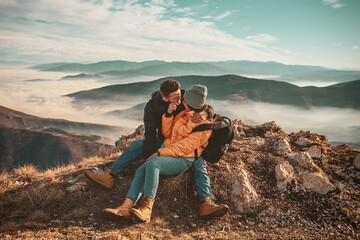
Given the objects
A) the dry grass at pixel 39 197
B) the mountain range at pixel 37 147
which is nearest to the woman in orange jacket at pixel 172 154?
the dry grass at pixel 39 197

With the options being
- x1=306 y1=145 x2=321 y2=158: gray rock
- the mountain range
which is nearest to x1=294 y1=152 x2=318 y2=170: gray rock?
x1=306 y1=145 x2=321 y2=158: gray rock

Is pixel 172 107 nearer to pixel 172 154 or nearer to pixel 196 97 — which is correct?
pixel 196 97

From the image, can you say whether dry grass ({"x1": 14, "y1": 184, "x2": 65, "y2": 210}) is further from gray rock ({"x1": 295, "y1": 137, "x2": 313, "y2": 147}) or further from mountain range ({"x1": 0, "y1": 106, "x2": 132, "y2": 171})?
mountain range ({"x1": 0, "y1": 106, "x2": 132, "y2": 171})

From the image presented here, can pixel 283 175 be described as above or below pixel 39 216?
above

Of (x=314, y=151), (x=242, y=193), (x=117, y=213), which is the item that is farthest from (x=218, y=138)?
(x=314, y=151)

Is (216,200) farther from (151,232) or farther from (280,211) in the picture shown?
(151,232)

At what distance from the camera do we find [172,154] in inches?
151

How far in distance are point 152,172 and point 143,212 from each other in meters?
0.62

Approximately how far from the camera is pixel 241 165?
505 centimetres

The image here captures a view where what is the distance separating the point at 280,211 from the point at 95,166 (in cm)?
432

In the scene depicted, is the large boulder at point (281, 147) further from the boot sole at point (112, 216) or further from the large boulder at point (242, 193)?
the boot sole at point (112, 216)

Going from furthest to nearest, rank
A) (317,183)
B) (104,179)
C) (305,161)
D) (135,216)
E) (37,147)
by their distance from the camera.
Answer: (37,147)
(305,161)
(317,183)
(104,179)
(135,216)

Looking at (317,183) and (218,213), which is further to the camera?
(317,183)

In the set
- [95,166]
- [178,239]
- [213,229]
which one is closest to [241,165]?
[213,229]
